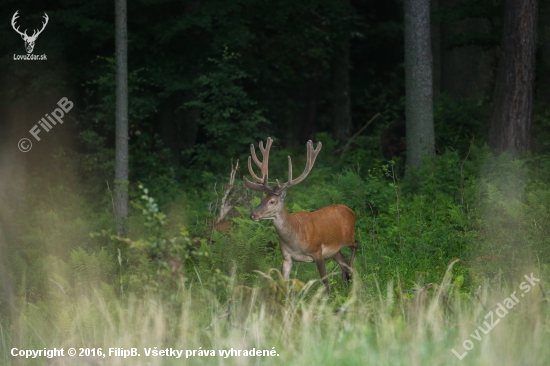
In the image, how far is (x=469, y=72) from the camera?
58.4 ft

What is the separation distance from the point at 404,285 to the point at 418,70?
19.8 ft

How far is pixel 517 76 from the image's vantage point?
41.9ft

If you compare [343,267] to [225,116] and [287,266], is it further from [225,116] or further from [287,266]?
[225,116]

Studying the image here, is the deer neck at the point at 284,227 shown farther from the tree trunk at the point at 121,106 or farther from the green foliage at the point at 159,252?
the tree trunk at the point at 121,106

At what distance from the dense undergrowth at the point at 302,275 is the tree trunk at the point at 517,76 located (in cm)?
56

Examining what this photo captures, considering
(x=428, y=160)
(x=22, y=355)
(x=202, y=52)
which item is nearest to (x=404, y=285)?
(x=22, y=355)

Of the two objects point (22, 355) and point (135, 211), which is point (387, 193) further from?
point (22, 355)

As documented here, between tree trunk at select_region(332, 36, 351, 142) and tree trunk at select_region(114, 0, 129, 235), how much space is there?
32.7 ft

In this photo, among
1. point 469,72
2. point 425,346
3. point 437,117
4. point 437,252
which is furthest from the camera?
point 469,72

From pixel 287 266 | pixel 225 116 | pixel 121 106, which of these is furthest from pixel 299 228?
pixel 225 116

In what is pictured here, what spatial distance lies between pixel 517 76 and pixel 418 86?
5.02 feet

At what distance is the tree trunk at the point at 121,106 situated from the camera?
1212 cm

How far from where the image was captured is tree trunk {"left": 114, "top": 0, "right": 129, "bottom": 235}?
12117mm

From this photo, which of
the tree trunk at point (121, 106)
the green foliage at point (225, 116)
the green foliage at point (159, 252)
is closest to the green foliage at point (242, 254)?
the green foliage at point (159, 252)
